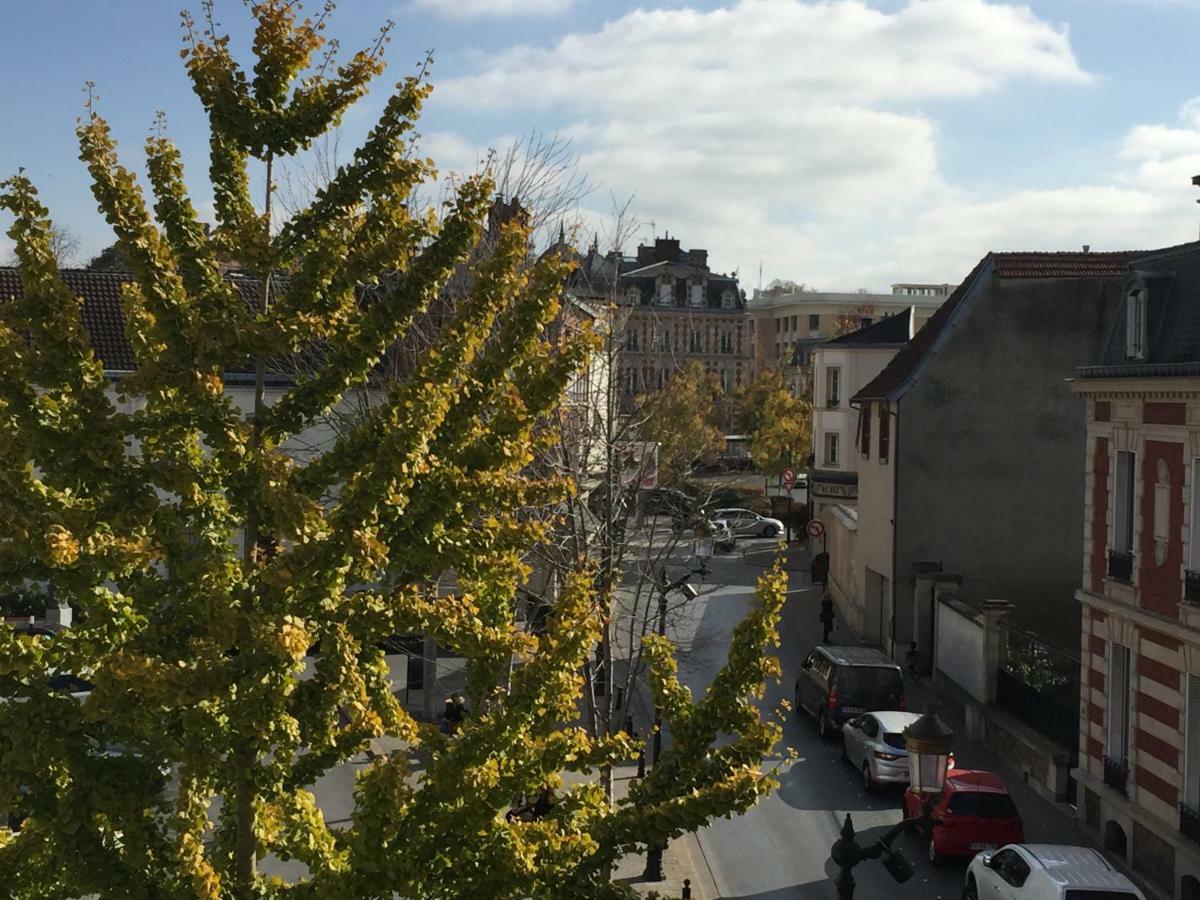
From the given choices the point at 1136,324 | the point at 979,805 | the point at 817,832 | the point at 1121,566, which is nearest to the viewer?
the point at 979,805

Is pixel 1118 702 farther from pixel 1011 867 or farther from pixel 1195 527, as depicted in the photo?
pixel 1011 867

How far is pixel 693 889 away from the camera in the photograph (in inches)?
A: 732

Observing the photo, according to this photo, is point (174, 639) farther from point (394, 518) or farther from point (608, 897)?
point (608, 897)

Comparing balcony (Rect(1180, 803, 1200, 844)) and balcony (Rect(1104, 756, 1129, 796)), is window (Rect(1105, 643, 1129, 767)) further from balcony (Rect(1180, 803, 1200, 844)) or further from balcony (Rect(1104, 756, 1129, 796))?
balcony (Rect(1180, 803, 1200, 844))

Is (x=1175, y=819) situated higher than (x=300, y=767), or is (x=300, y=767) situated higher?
(x=300, y=767)

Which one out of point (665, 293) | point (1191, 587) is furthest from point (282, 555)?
point (665, 293)

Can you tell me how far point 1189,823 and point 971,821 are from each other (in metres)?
2.91

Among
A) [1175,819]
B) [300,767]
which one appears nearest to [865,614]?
[1175,819]

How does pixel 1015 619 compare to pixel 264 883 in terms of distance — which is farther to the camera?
pixel 1015 619

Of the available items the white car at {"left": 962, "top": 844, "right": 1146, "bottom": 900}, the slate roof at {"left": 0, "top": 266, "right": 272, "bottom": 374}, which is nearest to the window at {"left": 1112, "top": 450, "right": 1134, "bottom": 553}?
the white car at {"left": 962, "top": 844, "right": 1146, "bottom": 900}

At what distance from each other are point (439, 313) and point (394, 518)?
54.4 ft

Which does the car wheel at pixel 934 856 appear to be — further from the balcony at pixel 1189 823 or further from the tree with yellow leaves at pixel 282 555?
the tree with yellow leaves at pixel 282 555

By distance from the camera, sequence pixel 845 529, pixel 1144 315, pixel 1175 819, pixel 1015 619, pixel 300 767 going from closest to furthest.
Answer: pixel 300 767 < pixel 1175 819 < pixel 1144 315 < pixel 1015 619 < pixel 845 529

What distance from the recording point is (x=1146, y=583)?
19422mm
